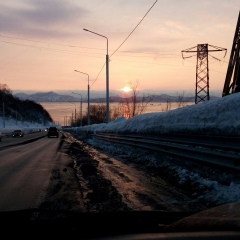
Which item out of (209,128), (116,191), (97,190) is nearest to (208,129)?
(209,128)

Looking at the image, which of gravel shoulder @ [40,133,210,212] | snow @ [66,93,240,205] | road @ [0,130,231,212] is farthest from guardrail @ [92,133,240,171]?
gravel shoulder @ [40,133,210,212]

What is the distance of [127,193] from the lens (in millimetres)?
8680

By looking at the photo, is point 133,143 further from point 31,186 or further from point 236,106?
point 31,186

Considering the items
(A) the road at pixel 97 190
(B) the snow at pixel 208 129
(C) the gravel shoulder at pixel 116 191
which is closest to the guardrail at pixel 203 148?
(B) the snow at pixel 208 129

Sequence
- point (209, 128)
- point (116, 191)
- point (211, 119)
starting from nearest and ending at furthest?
1. point (116, 191)
2. point (209, 128)
3. point (211, 119)

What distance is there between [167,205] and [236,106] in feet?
22.9

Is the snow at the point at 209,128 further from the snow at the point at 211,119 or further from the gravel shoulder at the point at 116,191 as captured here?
the gravel shoulder at the point at 116,191

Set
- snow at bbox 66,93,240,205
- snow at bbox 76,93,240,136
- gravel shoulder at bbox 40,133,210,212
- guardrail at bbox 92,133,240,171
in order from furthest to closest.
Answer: snow at bbox 76,93,240,136 → guardrail at bbox 92,133,240,171 → snow at bbox 66,93,240,205 → gravel shoulder at bbox 40,133,210,212

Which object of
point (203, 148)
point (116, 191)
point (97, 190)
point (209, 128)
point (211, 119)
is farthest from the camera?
point (211, 119)

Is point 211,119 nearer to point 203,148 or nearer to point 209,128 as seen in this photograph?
point 209,128

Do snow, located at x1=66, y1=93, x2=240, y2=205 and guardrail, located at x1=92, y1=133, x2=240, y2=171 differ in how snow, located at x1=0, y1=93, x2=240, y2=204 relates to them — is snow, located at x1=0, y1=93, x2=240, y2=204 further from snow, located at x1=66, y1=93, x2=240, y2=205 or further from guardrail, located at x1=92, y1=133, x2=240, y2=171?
guardrail, located at x1=92, y1=133, x2=240, y2=171

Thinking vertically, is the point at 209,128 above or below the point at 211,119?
below

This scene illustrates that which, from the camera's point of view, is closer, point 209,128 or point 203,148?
point 203,148

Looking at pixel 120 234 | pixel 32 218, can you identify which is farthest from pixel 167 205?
pixel 120 234
